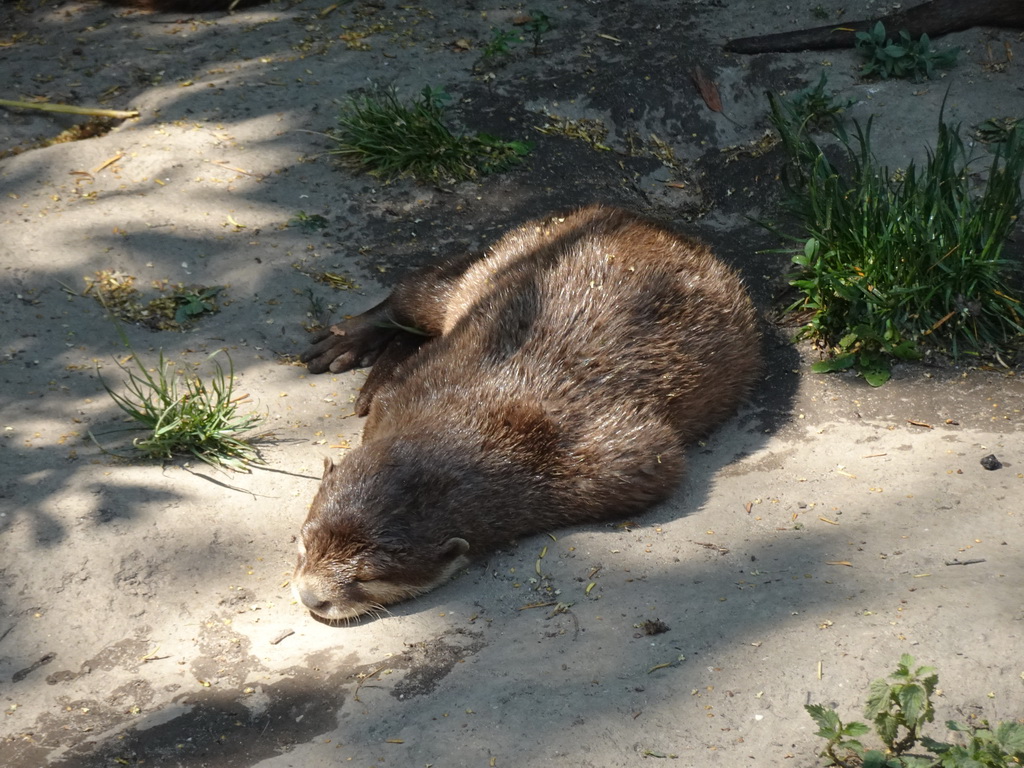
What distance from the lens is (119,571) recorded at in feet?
11.7

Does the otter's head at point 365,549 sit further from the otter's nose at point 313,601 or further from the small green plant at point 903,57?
the small green plant at point 903,57

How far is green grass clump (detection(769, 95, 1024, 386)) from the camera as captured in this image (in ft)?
15.3

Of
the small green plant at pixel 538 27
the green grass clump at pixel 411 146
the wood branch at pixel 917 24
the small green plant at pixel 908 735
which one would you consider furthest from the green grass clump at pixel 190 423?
the wood branch at pixel 917 24

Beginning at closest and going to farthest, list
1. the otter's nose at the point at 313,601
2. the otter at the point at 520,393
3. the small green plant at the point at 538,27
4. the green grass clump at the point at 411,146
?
the otter's nose at the point at 313,601, the otter at the point at 520,393, the green grass clump at the point at 411,146, the small green plant at the point at 538,27

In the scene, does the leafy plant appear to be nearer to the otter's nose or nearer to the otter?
the otter

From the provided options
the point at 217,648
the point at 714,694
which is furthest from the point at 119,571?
the point at 714,694

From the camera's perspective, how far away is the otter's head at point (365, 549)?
3.51 m

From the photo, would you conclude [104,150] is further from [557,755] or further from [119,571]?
[557,755]

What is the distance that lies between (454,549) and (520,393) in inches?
29.7

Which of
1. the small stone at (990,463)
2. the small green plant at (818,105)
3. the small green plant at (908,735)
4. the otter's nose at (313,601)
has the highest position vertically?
the small green plant at (818,105)

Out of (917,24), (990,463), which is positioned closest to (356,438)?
(990,463)

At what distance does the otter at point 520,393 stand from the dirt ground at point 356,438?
156mm

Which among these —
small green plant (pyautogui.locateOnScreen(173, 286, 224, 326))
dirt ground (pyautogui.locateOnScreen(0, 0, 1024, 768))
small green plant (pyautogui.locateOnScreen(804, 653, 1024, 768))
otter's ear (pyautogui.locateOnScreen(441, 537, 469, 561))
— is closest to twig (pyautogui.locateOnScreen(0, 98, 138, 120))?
dirt ground (pyautogui.locateOnScreen(0, 0, 1024, 768))

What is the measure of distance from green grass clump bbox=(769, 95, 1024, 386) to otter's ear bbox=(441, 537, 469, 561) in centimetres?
207
